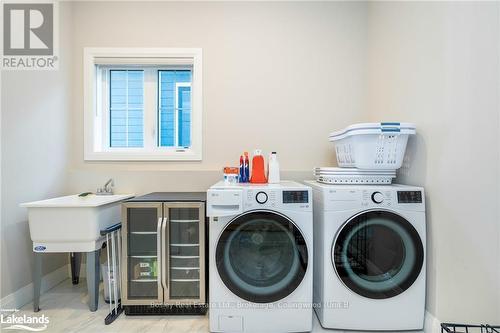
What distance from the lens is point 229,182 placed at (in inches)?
79.0

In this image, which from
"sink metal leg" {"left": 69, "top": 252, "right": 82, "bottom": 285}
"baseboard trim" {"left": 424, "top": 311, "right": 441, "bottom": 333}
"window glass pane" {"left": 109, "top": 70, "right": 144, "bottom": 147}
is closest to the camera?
"baseboard trim" {"left": 424, "top": 311, "right": 441, "bottom": 333}

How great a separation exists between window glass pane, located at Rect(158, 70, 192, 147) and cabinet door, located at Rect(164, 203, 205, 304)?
3.11ft

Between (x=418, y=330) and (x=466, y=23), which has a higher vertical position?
(x=466, y=23)

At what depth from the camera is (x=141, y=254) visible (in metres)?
1.91

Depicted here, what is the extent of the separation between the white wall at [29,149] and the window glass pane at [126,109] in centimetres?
37

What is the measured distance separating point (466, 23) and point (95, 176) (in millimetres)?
2944

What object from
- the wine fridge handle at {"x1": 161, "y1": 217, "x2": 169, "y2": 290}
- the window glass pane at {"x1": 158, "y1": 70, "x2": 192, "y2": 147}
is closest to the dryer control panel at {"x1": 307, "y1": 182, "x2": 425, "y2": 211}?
the wine fridge handle at {"x1": 161, "y1": 217, "x2": 169, "y2": 290}

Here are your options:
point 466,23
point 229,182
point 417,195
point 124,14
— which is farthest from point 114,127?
point 466,23

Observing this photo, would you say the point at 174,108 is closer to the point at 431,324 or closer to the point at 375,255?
the point at 375,255

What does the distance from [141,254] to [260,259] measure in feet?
2.95

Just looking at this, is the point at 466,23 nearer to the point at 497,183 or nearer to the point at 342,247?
the point at 497,183

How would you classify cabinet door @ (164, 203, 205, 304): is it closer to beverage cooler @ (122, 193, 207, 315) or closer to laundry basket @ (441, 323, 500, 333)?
beverage cooler @ (122, 193, 207, 315)

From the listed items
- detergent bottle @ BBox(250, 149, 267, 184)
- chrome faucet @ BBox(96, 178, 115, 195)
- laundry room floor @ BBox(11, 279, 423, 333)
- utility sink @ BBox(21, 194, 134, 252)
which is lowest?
laundry room floor @ BBox(11, 279, 423, 333)

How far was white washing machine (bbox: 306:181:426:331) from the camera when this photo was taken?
162cm
